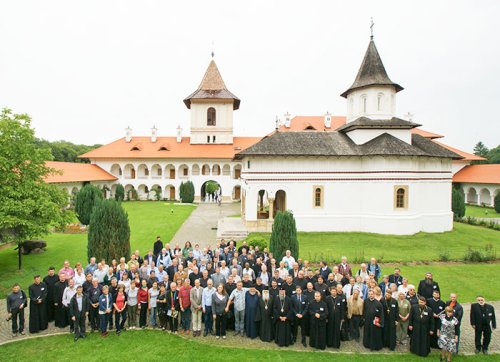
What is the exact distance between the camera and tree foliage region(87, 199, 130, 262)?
504 inches

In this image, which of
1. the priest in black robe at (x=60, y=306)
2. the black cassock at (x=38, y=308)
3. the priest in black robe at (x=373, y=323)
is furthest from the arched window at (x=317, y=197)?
the black cassock at (x=38, y=308)

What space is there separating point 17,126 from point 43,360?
1018 cm

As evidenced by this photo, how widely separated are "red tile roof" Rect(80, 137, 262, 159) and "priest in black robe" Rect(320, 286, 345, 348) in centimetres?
3634

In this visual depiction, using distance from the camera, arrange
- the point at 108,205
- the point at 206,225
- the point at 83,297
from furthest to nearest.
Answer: the point at 206,225 < the point at 108,205 < the point at 83,297

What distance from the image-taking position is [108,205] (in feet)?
42.7

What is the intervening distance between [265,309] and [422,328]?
3804 mm

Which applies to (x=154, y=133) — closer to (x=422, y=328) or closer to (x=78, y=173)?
(x=78, y=173)

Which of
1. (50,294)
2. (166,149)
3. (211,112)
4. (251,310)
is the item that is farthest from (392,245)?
(166,149)

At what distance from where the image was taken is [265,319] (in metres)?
8.40

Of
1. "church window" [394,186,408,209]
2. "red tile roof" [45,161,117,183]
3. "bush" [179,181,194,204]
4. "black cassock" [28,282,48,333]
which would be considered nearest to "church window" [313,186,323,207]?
"church window" [394,186,408,209]

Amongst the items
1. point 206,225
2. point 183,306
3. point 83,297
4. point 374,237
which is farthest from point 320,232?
point 83,297

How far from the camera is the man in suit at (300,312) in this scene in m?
8.28

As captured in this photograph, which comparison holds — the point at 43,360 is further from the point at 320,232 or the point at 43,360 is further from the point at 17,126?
the point at 320,232

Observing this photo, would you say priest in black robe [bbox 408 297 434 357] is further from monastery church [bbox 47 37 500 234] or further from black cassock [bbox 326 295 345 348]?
monastery church [bbox 47 37 500 234]
